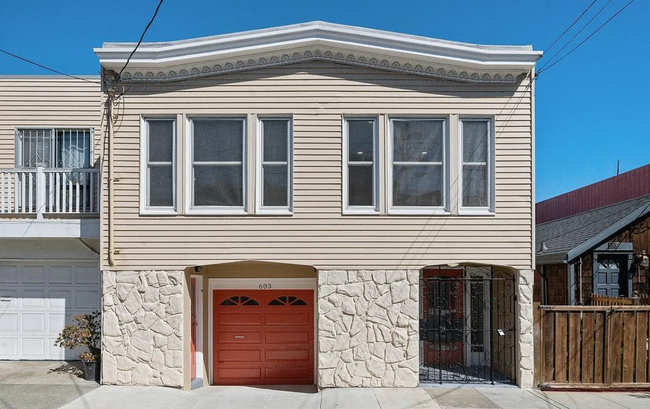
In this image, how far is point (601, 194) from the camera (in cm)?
1719

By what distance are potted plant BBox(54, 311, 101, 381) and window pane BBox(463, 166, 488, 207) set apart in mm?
7278

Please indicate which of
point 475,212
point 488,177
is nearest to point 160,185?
point 475,212

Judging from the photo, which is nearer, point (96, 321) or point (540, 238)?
point (96, 321)

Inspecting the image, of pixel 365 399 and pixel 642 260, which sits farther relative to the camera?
pixel 642 260

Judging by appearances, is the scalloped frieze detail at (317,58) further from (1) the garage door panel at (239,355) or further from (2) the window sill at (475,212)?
(1) the garage door panel at (239,355)

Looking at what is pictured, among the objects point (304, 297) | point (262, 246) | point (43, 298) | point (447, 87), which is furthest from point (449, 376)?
point (43, 298)

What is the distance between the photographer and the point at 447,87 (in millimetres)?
8734

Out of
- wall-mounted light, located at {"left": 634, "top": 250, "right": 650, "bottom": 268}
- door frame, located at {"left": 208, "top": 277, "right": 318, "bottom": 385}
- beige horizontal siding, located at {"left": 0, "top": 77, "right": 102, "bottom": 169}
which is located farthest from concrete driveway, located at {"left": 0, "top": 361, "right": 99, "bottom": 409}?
wall-mounted light, located at {"left": 634, "top": 250, "right": 650, "bottom": 268}

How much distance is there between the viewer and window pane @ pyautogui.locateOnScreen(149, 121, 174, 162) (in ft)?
28.8

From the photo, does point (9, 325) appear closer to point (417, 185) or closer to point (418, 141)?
point (417, 185)

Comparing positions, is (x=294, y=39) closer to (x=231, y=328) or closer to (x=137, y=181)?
(x=137, y=181)

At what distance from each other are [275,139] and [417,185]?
2664mm

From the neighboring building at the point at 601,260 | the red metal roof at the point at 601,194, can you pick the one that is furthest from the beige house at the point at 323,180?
the red metal roof at the point at 601,194

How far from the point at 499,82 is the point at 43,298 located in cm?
1012
